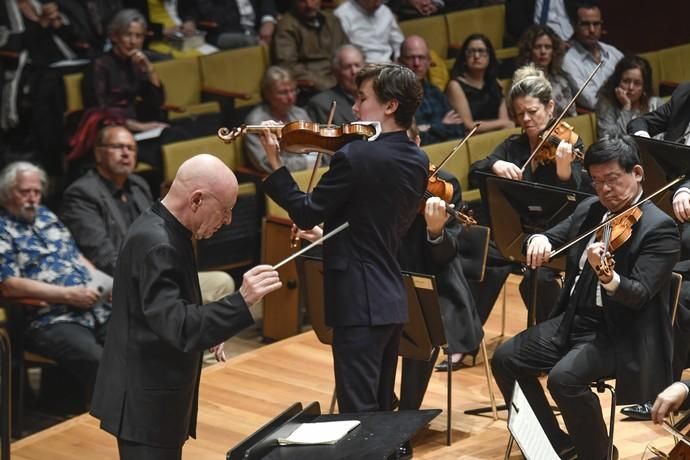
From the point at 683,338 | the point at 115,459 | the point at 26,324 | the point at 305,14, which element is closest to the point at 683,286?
the point at 683,338

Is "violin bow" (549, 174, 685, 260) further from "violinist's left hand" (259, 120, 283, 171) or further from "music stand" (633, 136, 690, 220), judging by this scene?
"violinist's left hand" (259, 120, 283, 171)

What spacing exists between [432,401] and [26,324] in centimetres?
167

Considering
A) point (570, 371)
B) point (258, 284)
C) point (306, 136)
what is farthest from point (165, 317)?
point (570, 371)

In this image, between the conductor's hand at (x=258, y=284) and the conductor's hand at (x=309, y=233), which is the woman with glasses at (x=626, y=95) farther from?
the conductor's hand at (x=258, y=284)

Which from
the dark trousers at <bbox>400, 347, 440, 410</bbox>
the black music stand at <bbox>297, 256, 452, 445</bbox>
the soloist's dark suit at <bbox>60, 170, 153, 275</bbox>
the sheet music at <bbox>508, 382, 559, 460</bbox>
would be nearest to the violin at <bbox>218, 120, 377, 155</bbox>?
the black music stand at <bbox>297, 256, 452, 445</bbox>

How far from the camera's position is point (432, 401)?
17.6ft

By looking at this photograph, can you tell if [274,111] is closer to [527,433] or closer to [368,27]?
[368,27]

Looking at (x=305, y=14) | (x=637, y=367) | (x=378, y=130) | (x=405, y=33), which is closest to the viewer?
(x=378, y=130)

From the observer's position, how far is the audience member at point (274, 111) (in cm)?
671

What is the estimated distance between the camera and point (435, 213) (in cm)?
450

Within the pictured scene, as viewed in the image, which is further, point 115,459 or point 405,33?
point 405,33

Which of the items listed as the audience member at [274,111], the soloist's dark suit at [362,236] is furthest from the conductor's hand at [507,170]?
the audience member at [274,111]

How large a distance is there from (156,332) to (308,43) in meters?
4.79

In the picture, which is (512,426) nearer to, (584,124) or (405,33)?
(584,124)
